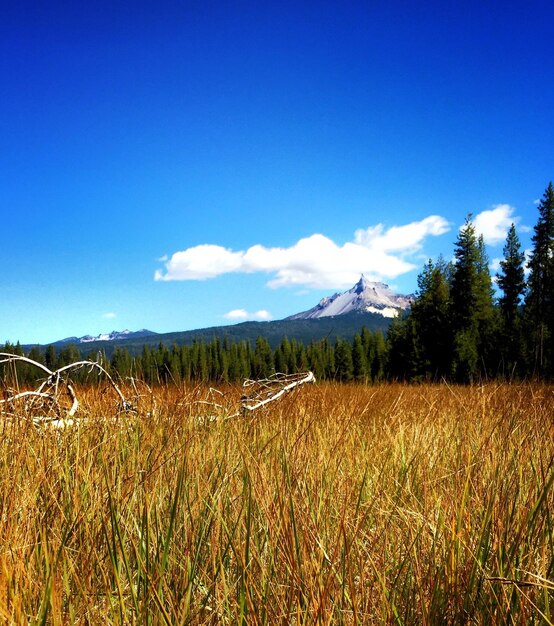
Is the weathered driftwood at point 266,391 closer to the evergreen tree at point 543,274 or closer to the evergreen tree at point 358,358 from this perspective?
the evergreen tree at point 543,274

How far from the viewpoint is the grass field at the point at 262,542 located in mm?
1213

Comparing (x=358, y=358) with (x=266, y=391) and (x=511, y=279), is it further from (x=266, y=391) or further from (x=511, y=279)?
(x=266, y=391)

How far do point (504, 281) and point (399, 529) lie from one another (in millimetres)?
42896

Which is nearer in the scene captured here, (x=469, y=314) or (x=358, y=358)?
(x=469, y=314)


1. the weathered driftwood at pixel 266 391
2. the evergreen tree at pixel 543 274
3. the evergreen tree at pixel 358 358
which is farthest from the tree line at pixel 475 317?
the weathered driftwood at pixel 266 391

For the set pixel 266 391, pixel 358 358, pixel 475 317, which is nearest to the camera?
pixel 266 391

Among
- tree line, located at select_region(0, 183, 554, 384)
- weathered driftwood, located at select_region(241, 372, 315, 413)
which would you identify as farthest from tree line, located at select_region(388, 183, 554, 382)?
weathered driftwood, located at select_region(241, 372, 315, 413)

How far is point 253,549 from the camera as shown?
60.3 inches

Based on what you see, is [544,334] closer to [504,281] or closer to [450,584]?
[504,281]

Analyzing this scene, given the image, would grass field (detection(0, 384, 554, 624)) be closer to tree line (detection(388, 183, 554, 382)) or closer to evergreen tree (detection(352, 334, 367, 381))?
tree line (detection(388, 183, 554, 382))

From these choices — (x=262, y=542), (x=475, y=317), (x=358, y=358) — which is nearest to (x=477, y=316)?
(x=475, y=317)

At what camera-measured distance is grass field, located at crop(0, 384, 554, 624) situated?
121 cm

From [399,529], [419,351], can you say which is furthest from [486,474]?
[419,351]

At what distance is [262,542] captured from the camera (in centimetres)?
175
